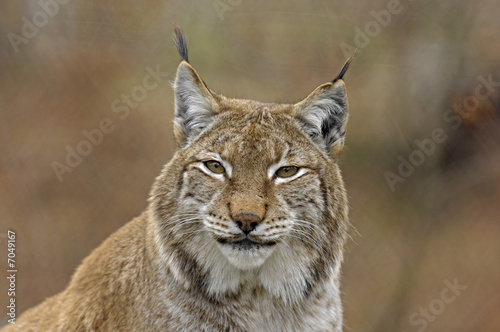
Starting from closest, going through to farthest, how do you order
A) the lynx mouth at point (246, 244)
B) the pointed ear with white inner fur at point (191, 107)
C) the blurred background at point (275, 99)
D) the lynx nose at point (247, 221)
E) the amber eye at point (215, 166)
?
1. the lynx nose at point (247, 221)
2. the lynx mouth at point (246, 244)
3. the amber eye at point (215, 166)
4. the pointed ear with white inner fur at point (191, 107)
5. the blurred background at point (275, 99)

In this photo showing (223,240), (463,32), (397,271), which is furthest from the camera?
(397,271)

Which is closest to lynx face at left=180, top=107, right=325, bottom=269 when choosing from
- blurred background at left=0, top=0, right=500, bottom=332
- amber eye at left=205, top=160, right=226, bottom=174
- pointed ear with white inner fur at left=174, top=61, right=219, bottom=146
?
amber eye at left=205, top=160, right=226, bottom=174

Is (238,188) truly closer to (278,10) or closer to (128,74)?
(278,10)

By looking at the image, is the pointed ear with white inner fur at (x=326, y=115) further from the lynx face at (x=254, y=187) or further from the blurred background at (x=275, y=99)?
the blurred background at (x=275, y=99)

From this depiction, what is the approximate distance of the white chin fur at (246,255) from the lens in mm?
3691

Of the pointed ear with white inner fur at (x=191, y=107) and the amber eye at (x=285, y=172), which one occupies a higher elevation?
the pointed ear with white inner fur at (x=191, y=107)

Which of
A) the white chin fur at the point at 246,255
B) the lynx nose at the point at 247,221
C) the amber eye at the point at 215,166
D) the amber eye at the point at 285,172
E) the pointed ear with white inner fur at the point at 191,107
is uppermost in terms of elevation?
the pointed ear with white inner fur at the point at 191,107

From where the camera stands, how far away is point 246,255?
370 cm

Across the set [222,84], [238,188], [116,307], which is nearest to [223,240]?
[238,188]

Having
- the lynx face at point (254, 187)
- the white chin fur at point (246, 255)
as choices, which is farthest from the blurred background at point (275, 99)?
the white chin fur at point (246, 255)

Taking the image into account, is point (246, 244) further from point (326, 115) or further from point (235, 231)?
point (326, 115)

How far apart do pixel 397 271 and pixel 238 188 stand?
441 centimetres

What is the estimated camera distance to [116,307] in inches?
161

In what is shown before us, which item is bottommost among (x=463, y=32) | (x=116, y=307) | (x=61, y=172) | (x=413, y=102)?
(x=116, y=307)
